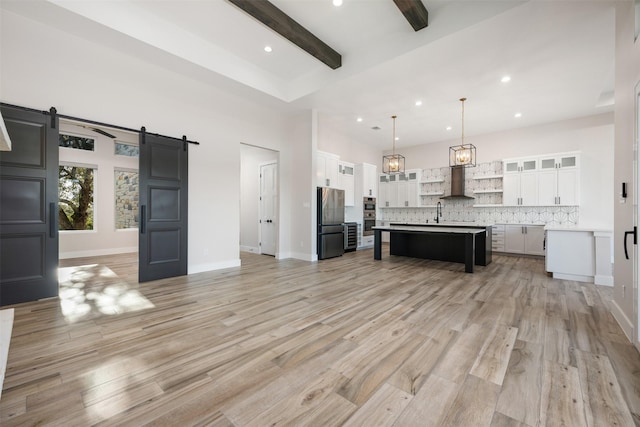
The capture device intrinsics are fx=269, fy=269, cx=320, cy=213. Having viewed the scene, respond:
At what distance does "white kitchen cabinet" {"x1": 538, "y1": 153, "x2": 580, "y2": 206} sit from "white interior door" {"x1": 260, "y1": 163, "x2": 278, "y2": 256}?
674 centimetres

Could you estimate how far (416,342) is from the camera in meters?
2.36

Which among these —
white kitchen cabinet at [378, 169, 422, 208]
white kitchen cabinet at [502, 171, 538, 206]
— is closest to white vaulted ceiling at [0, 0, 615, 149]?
white kitchen cabinet at [502, 171, 538, 206]

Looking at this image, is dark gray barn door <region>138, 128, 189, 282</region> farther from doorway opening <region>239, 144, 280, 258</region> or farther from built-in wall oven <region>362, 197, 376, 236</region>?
built-in wall oven <region>362, 197, 376, 236</region>

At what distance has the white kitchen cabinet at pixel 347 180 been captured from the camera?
25.4 ft

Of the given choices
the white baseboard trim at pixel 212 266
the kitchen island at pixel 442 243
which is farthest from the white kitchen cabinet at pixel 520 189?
the white baseboard trim at pixel 212 266

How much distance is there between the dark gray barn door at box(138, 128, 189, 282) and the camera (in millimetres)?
4371

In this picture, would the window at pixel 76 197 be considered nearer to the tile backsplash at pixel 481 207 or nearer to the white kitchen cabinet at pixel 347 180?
the white kitchen cabinet at pixel 347 180

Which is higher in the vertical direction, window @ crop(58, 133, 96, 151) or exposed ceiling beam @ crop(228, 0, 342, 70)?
exposed ceiling beam @ crop(228, 0, 342, 70)

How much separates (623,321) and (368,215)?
632 centimetres

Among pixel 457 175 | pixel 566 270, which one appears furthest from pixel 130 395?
pixel 457 175

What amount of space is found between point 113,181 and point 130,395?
7.89 meters

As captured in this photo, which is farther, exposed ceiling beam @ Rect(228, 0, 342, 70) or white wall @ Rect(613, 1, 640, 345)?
exposed ceiling beam @ Rect(228, 0, 342, 70)

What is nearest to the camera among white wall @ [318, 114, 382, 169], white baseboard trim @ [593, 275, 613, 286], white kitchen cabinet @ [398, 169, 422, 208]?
white baseboard trim @ [593, 275, 613, 286]

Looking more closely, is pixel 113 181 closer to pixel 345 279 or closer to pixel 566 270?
pixel 345 279
